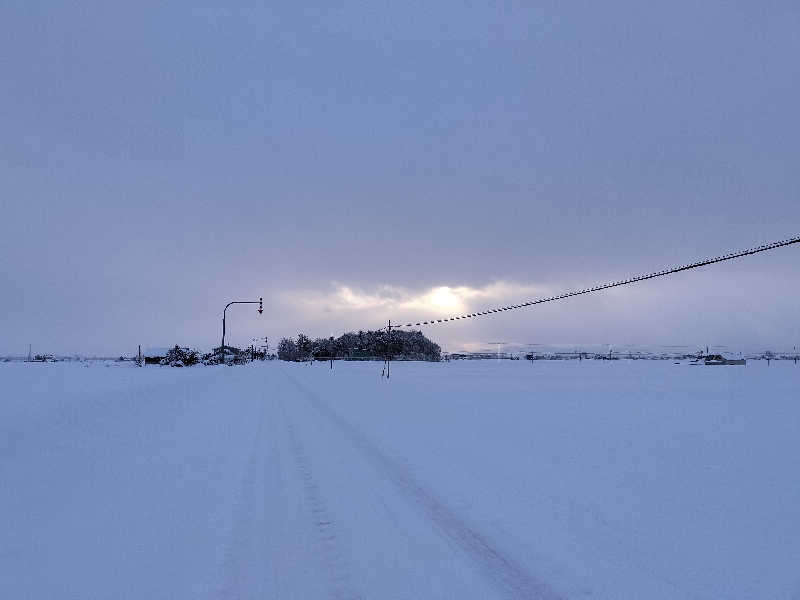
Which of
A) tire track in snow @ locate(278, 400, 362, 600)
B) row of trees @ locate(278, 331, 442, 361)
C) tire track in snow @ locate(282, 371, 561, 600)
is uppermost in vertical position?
row of trees @ locate(278, 331, 442, 361)

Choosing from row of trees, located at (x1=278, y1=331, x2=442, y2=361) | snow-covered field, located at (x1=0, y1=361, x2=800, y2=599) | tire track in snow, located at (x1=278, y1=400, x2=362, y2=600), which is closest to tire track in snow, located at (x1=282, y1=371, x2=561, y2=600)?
snow-covered field, located at (x1=0, y1=361, x2=800, y2=599)

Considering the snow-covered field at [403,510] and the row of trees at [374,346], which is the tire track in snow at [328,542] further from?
the row of trees at [374,346]

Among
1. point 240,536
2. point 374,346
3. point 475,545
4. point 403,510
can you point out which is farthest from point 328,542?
point 374,346

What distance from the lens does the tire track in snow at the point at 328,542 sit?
13.0ft

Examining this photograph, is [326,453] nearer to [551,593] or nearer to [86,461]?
[86,461]

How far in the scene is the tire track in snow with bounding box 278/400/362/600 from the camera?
3969 millimetres

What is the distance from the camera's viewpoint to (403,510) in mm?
5918

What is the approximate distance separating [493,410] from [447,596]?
465 inches

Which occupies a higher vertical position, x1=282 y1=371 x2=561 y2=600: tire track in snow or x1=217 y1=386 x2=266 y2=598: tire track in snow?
x1=217 y1=386 x2=266 y2=598: tire track in snow

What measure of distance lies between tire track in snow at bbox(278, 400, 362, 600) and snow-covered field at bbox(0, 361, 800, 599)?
0.9 inches

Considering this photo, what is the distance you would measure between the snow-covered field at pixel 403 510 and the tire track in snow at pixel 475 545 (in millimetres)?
28

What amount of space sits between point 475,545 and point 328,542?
1.45 meters

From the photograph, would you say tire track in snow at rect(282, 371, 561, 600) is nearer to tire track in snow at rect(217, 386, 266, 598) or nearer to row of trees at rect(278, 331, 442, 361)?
tire track in snow at rect(217, 386, 266, 598)

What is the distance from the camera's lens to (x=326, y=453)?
912 cm
